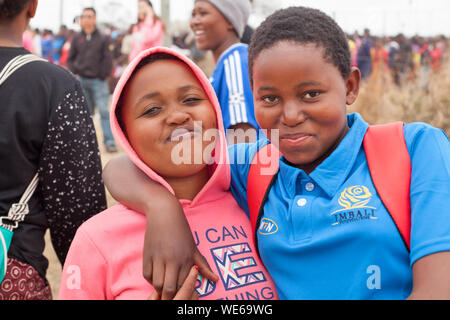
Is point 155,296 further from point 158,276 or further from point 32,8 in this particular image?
point 32,8

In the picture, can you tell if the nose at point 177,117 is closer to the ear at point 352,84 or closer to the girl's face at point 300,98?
the girl's face at point 300,98

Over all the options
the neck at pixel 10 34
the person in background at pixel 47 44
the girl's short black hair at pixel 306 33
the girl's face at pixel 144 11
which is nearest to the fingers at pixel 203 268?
the girl's short black hair at pixel 306 33

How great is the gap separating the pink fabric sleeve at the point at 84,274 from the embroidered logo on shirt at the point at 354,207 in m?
0.85

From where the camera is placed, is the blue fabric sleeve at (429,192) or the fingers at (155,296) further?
the fingers at (155,296)

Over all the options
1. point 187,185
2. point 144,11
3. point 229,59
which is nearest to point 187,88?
point 187,185

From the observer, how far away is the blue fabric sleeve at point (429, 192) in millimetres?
1413

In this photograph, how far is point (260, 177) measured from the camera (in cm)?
197

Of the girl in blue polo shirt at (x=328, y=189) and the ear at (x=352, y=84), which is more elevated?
the ear at (x=352, y=84)

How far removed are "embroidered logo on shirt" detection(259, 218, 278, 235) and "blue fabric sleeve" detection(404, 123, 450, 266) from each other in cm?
50

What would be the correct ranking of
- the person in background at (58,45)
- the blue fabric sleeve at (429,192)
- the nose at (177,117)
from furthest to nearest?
the person in background at (58,45)
the nose at (177,117)
the blue fabric sleeve at (429,192)

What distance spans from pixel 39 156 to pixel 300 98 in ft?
4.32

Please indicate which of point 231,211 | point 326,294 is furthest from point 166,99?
point 326,294

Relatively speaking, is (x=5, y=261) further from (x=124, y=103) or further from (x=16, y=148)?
(x=124, y=103)

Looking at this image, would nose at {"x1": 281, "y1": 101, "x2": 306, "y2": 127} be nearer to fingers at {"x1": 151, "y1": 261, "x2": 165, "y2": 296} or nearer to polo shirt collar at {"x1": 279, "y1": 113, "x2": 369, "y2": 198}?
polo shirt collar at {"x1": 279, "y1": 113, "x2": 369, "y2": 198}
